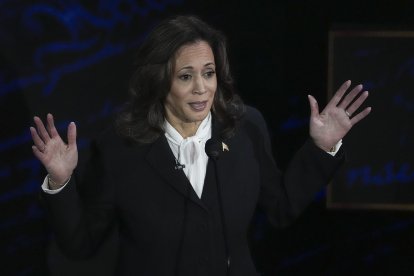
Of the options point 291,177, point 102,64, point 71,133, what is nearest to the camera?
point 71,133

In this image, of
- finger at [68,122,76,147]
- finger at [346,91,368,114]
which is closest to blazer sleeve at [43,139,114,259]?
finger at [68,122,76,147]

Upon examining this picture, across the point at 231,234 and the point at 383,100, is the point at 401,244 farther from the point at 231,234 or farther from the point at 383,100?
the point at 231,234

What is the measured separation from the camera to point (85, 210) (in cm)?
191

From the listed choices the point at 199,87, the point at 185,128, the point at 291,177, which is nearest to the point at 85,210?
the point at 185,128

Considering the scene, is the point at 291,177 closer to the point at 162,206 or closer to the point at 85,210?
the point at 162,206

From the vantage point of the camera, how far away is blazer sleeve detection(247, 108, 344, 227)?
1.97 m

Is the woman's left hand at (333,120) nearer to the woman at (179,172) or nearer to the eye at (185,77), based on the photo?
the woman at (179,172)

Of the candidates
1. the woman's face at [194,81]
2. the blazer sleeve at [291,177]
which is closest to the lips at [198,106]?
the woman's face at [194,81]

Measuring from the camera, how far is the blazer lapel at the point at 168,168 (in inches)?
73.2

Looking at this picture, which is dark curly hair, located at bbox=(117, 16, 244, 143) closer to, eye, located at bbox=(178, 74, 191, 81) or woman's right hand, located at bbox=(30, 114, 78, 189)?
eye, located at bbox=(178, 74, 191, 81)

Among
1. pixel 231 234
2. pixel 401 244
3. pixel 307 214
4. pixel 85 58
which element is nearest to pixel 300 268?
pixel 307 214

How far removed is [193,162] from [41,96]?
0.85 m

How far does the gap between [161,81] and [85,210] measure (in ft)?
1.35

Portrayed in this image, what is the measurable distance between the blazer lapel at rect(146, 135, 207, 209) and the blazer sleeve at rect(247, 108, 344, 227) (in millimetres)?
271
